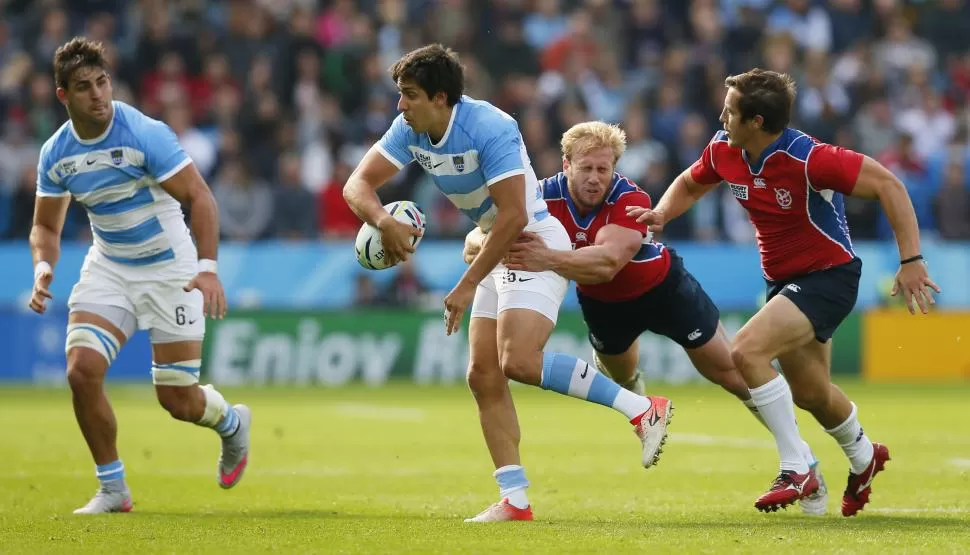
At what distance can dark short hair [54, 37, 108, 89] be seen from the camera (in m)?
8.73

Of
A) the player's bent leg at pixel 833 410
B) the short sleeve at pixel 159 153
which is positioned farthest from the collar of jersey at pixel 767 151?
the short sleeve at pixel 159 153

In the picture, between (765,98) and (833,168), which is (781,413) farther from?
(765,98)

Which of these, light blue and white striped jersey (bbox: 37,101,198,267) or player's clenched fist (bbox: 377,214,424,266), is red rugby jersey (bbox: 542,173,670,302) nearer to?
player's clenched fist (bbox: 377,214,424,266)

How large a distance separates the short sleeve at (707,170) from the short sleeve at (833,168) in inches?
29.3

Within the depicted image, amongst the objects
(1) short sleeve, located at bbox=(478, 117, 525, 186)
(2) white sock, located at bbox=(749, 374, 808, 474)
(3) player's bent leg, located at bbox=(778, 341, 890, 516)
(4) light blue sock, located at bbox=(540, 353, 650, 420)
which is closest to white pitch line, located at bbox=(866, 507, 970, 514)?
(3) player's bent leg, located at bbox=(778, 341, 890, 516)

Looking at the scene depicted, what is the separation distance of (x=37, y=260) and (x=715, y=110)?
1495cm

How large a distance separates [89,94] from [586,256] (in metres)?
3.13

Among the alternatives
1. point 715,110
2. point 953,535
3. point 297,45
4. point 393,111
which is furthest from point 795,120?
point 953,535

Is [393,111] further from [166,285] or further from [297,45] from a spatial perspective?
[166,285]

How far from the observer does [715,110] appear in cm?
2253

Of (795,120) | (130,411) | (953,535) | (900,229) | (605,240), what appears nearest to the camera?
(953,535)

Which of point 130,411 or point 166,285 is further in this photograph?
point 130,411

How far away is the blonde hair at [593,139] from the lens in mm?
8453

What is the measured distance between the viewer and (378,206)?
8117 mm
